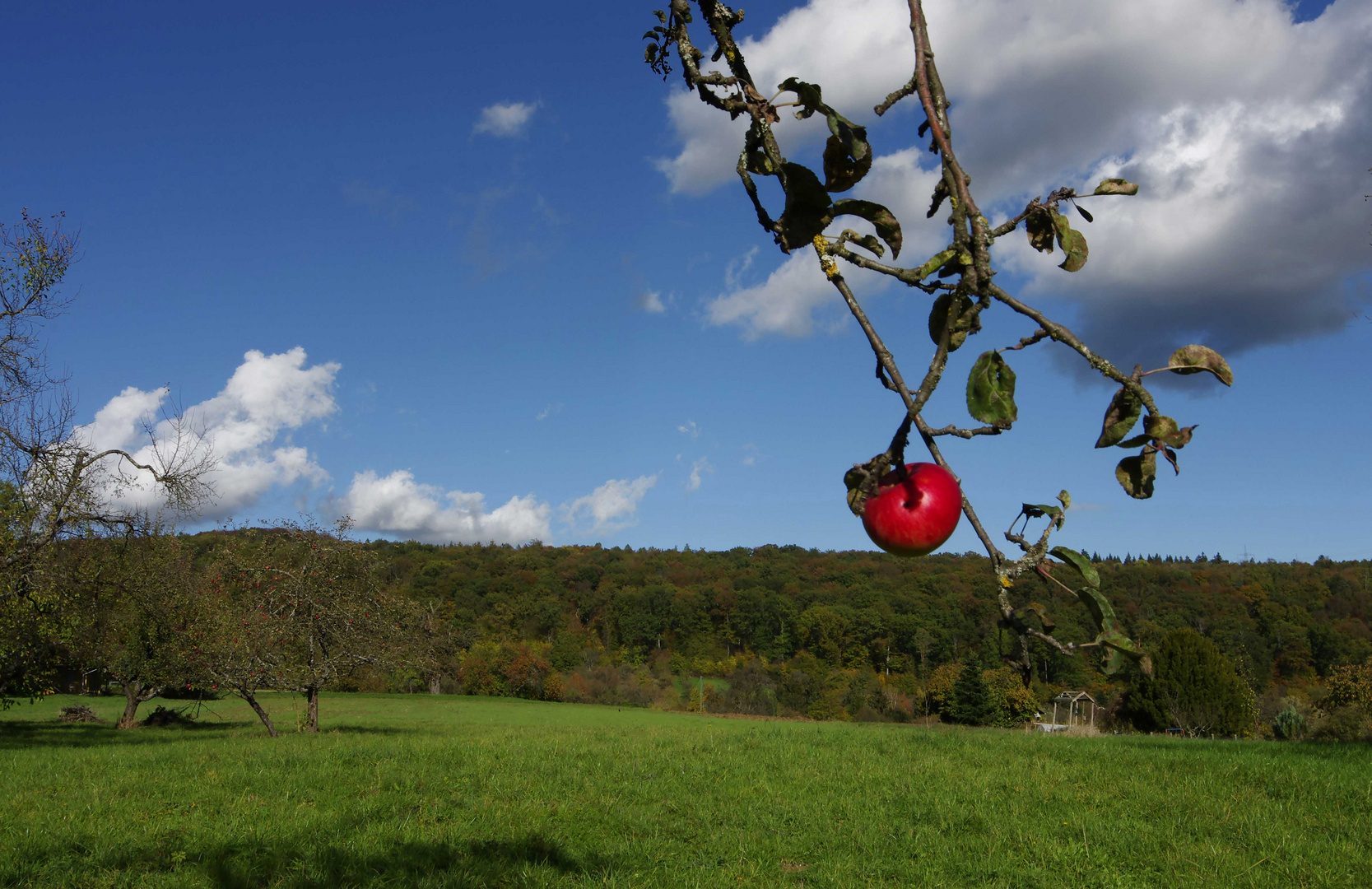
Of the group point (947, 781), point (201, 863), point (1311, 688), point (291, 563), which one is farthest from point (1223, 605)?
point (201, 863)

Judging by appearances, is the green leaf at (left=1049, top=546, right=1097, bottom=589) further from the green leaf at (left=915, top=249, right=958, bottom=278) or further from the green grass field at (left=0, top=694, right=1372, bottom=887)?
the green grass field at (left=0, top=694, right=1372, bottom=887)

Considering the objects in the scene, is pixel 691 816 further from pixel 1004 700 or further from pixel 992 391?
pixel 1004 700

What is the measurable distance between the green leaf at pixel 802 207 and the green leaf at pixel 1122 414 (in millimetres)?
255

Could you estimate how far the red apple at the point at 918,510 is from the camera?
64cm

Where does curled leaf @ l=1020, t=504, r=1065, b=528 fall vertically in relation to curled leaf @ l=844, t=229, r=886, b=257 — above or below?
below

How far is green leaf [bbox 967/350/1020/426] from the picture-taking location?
55cm

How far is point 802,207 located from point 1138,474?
32 cm

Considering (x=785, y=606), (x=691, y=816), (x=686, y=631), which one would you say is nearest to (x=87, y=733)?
(x=691, y=816)

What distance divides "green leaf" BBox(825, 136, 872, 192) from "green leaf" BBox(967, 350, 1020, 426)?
21cm

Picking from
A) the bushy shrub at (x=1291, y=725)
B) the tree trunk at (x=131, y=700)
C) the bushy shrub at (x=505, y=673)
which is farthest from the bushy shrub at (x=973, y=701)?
the tree trunk at (x=131, y=700)

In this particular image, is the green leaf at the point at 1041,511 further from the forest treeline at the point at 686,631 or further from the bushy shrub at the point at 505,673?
the bushy shrub at the point at 505,673

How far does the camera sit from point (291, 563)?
50.8ft

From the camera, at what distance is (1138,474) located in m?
0.56

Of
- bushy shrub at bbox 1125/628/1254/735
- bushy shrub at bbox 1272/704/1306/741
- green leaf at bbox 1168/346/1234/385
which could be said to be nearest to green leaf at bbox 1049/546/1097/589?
green leaf at bbox 1168/346/1234/385
